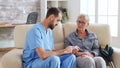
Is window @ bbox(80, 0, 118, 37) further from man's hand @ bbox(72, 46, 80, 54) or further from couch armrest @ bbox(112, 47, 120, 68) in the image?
man's hand @ bbox(72, 46, 80, 54)

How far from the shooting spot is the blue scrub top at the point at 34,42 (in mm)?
2217

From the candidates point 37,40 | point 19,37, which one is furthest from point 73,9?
point 37,40

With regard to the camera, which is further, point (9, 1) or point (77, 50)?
point (9, 1)

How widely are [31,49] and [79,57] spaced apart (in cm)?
57

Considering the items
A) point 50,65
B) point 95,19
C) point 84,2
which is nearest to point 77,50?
point 50,65

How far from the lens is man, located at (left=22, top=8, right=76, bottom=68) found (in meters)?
2.16

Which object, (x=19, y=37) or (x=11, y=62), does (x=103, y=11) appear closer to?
(x=19, y=37)

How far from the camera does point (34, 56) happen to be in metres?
2.30

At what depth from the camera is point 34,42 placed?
2203mm

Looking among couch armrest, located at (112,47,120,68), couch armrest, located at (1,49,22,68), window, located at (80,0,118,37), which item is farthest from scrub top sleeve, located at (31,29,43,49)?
window, located at (80,0,118,37)

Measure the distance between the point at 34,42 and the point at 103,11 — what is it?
253 centimetres

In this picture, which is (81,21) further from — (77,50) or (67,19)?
(67,19)

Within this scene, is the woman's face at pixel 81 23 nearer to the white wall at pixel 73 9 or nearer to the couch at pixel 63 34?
the couch at pixel 63 34

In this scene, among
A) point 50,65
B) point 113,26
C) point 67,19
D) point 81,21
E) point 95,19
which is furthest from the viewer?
point 67,19
